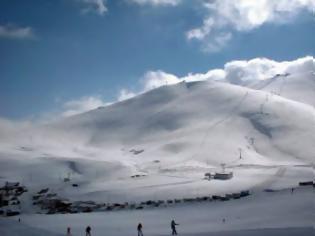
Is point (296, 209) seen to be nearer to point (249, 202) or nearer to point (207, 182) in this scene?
point (249, 202)

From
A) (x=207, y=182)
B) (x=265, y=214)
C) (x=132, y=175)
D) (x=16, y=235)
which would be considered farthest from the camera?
(x=132, y=175)

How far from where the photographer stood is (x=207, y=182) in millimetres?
149125

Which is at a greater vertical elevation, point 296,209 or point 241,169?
point 241,169

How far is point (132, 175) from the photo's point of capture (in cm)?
17912

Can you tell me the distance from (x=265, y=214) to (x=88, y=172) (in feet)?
470

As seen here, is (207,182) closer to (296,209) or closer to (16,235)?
(296,209)

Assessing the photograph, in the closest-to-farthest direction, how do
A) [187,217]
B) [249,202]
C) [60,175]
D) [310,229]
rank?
[310,229], [187,217], [249,202], [60,175]

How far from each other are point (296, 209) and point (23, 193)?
116424 mm

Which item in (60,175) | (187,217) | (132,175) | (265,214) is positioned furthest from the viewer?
(60,175)

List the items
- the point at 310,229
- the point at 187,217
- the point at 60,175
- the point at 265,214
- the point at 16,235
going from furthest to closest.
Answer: the point at 60,175 → the point at 187,217 → the point at 265,214 → the point at 16,235 → the point at 310,229

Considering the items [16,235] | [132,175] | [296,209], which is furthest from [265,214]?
[132,175]

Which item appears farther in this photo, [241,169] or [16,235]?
[241,169]

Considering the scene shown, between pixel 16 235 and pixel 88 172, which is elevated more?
pixel 88 172

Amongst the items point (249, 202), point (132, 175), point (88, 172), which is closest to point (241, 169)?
point (132, 175)
